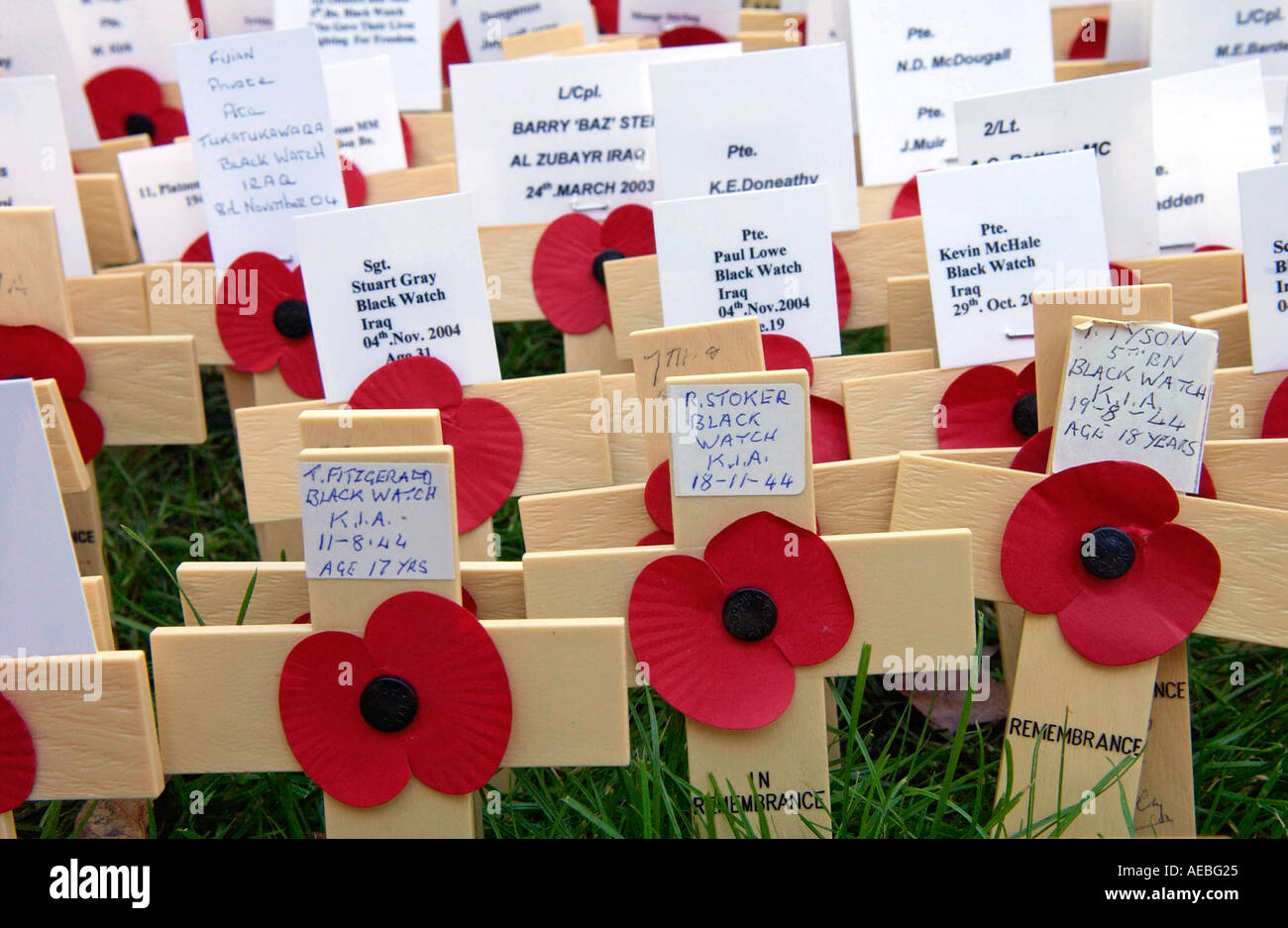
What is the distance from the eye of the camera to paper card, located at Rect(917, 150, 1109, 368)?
1529 millimetres

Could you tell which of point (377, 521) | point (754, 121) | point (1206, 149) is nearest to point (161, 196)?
point (754, 121)

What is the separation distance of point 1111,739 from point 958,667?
0.18m

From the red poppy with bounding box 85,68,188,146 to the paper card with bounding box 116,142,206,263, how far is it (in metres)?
0.54

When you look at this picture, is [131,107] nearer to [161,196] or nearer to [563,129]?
[161,196]

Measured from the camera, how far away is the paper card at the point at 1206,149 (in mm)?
1822

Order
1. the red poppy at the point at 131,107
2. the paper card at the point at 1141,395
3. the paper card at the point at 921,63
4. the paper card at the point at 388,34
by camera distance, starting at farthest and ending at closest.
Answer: the red poppy at the point at 131,107 → the paper card at the point at 388,34 → the paper card at the point at 921,63 → the paper card at the point at 1141,395

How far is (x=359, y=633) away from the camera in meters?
1.15

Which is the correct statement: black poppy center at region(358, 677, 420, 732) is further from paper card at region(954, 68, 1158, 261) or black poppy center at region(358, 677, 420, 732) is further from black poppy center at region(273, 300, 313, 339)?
paper card at region(954, 68, 1158, 261)

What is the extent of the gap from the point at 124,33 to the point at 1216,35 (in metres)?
2.05

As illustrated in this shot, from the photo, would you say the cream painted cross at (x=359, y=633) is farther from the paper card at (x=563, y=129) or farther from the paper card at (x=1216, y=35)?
the paper card at (x=1216, y=35)

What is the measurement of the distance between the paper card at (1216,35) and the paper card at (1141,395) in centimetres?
117

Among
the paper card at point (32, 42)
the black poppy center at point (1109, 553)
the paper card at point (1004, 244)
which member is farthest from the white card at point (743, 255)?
the paper card at point (32, 42)

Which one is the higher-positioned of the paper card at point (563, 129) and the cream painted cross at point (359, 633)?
the paper card at point (563, 129)

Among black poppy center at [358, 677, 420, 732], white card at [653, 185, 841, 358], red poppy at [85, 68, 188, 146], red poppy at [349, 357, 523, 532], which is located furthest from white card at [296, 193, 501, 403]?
red poppy at [85, 68, 188, 146]
